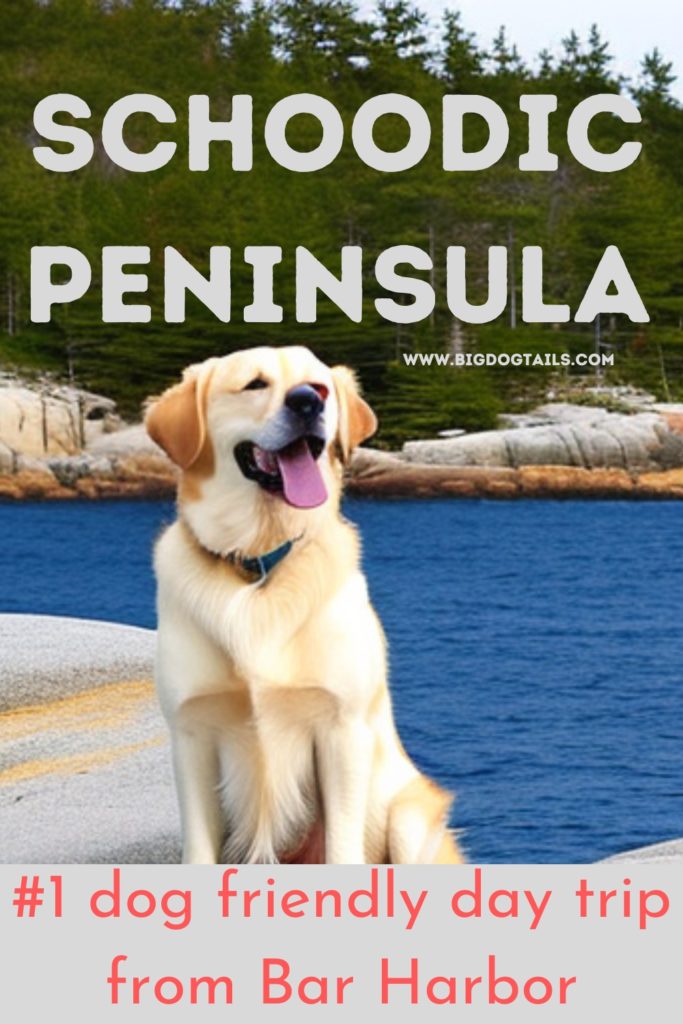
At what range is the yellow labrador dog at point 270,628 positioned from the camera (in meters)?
4.07

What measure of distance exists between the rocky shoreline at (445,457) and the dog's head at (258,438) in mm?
6279

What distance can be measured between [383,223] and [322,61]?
1.09m

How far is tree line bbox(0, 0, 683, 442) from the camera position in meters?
9.84

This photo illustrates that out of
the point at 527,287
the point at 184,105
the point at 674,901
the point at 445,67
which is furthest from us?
the point at 184,105

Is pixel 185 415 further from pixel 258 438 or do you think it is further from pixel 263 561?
pixel 263 561

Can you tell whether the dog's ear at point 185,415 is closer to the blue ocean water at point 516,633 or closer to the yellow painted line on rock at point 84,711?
the yellow painted line on rock at point 84,711

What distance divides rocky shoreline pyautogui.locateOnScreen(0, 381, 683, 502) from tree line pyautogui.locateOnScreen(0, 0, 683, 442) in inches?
6.6

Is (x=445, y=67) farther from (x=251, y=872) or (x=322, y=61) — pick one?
(x=251, y=872)

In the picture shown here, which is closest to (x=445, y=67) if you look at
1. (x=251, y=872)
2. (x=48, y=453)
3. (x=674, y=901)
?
(x=48, y=453)

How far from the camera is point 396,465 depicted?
10.7m

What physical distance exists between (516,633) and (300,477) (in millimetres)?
6196

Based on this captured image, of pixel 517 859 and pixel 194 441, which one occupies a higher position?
pixel 194 441

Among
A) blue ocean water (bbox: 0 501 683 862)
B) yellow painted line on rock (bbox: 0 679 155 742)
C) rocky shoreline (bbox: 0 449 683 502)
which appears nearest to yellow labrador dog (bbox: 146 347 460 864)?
yellow painted line on rock (bbox: 0 679 155 742)

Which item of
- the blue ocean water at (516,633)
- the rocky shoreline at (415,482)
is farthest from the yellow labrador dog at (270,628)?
the rocky shoreline at (415,482)
